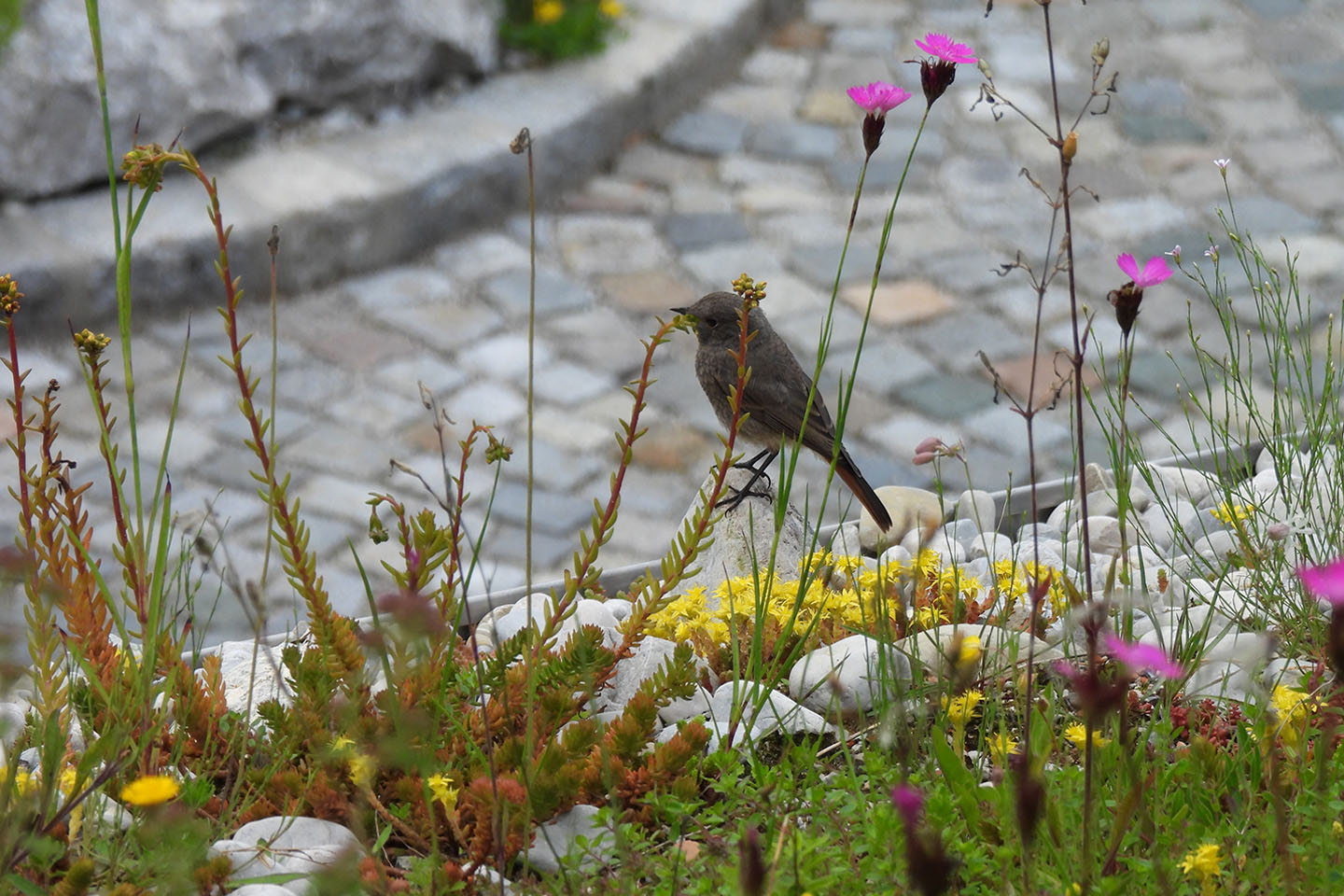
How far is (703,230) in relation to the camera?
18.3 feet

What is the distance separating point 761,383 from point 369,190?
7.82 feet

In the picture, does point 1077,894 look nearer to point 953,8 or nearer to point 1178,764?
point 1178,764

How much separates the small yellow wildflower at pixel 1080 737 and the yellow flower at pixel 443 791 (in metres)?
0.75

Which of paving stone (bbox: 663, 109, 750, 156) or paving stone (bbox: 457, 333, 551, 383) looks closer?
paving stone (bbox: 457, 333, 551, 383)

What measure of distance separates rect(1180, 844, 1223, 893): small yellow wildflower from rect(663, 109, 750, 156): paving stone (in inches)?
187

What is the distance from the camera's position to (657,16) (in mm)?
6727

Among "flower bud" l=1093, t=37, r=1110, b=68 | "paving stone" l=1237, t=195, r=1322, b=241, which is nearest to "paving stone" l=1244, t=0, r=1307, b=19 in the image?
"paving stone" l=1237, t=195, r=1322, b=241

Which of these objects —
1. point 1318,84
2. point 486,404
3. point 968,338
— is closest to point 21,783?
point 486,404

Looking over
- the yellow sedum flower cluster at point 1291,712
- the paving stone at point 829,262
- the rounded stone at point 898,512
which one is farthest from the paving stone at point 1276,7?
the yellow sedum flower cluster at point 1291,712

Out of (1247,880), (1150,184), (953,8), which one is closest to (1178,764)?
(1247,880)

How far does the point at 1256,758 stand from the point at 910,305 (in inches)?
135

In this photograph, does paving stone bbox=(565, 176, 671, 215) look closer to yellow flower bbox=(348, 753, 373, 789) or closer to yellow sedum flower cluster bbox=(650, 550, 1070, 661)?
yellow sedum flower cluster bbox=(650, 550, 1070, 661)

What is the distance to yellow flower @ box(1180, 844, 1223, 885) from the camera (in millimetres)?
1616

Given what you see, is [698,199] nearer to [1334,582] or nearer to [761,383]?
[761,383]
